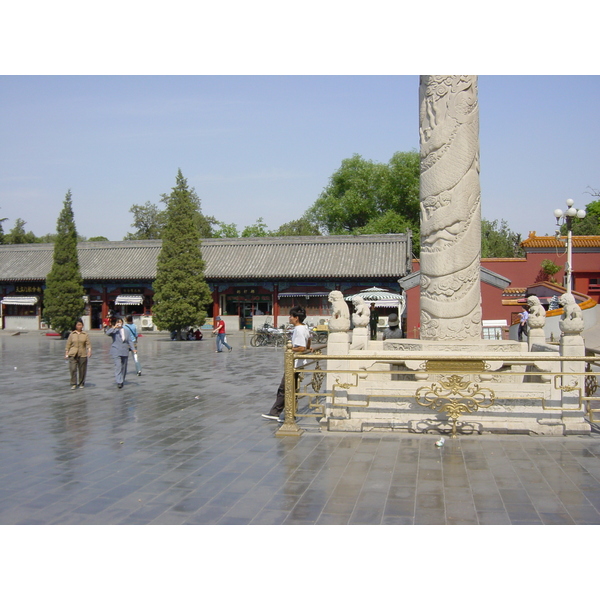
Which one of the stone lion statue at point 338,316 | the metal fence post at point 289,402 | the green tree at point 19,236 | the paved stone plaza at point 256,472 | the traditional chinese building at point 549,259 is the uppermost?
the green tree at point 19,236

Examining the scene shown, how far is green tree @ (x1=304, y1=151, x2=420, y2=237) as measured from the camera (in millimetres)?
41750

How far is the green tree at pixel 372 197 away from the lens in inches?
1644

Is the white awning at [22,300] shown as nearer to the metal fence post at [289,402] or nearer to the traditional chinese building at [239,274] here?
the traditional chinese building at [239,274]

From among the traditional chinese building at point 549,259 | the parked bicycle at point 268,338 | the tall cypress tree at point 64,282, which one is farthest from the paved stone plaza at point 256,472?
the tall cypress tree at point 64,282

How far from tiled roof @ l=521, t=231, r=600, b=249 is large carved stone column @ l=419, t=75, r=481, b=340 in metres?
23.0

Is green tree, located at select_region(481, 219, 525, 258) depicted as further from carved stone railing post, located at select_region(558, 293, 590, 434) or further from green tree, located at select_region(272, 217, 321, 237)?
carved stone railing post, located at select_region(558, 293, 590, 434)

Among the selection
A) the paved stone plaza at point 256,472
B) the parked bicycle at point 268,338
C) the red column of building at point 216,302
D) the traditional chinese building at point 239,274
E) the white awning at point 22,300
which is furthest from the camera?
the white awning at point 22,300

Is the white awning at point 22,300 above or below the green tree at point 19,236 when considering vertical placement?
below

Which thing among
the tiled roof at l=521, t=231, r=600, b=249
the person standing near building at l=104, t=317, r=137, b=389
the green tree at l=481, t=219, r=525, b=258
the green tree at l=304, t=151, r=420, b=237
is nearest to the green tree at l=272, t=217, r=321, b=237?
the green tree at l=304, t=151, r=420, b=237

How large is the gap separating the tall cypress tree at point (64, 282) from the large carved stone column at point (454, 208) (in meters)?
25.4

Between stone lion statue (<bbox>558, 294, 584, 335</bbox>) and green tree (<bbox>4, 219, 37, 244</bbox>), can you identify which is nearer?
stone lion statue (<bbox>558, 294, 584, 335</bbox>)

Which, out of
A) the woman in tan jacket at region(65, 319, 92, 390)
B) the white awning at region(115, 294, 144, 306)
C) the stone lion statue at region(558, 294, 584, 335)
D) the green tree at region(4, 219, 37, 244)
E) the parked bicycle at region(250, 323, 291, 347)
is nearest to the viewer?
the stone lion statue at region(558, 294, 584, 335)

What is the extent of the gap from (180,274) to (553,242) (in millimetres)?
18739

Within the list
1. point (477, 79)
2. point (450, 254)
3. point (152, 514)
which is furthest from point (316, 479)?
point (477, 79)
